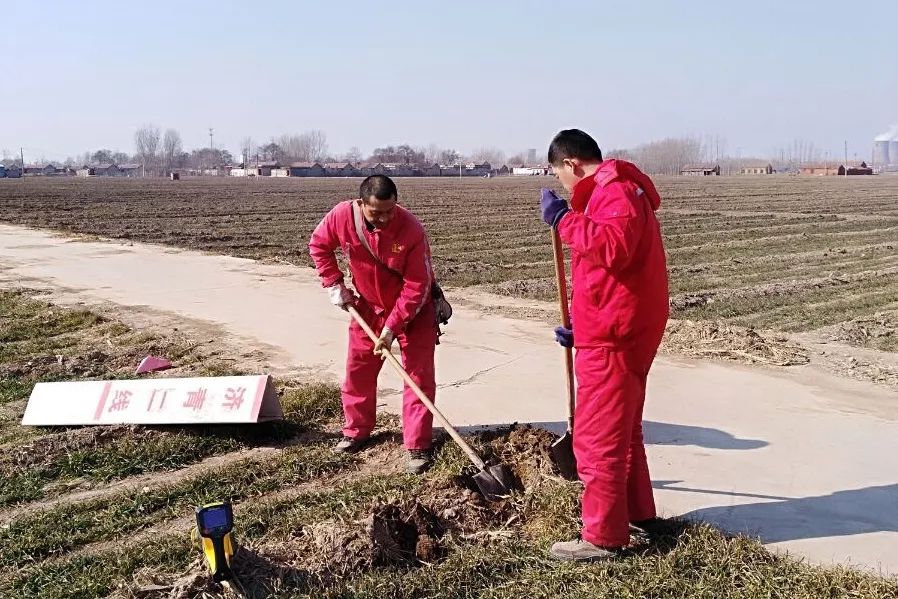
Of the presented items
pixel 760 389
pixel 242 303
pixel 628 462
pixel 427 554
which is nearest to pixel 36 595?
pixel 427 554

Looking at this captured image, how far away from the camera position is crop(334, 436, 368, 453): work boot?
5.59 metres

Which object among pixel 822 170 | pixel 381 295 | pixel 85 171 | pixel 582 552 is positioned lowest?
pixel 582 552

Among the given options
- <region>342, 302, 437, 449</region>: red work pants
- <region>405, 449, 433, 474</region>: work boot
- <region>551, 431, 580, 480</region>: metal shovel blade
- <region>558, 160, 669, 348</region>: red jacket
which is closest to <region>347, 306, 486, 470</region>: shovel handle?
<region>342, 302, 437, 449</region>: red work pants

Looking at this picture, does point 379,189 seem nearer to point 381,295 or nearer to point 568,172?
point 381,295

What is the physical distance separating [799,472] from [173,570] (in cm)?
357

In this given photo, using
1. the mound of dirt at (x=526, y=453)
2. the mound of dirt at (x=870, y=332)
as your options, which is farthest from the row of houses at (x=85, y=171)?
the mound of dirt at (x=526, y=453)

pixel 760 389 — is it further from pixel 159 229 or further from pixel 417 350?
pixel 159 229

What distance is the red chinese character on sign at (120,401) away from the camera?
6.03 metres

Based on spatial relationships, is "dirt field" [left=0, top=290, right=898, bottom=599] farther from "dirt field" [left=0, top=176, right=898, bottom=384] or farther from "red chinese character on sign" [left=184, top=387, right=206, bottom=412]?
"dirt field" [left=0, top=176, right=898, bottom=384]

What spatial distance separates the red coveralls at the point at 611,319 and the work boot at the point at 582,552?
0.12 feet

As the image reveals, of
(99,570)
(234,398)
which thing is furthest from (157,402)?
(99,570)

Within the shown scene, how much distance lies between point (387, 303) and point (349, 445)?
0.98m

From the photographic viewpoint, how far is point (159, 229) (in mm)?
25344

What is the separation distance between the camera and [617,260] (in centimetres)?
363
